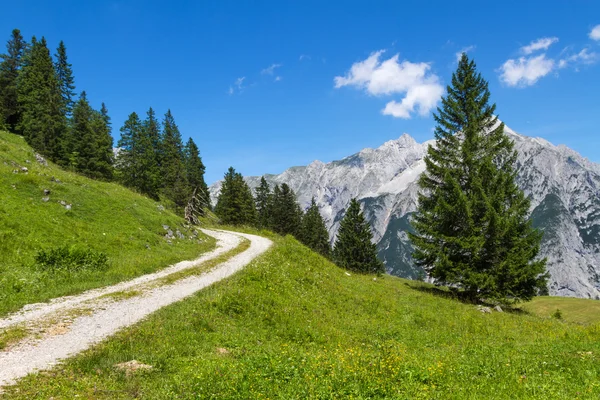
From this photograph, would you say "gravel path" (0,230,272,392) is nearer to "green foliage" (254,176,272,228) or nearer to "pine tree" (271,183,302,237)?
"pine tree" (271,183,302,237)

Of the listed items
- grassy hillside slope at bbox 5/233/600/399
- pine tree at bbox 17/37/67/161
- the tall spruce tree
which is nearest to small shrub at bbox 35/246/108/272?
grassy hillside slope at bbox 5/233/600/399

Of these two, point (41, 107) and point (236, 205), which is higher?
point (41, 107)

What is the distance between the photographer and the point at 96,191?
2889 cm

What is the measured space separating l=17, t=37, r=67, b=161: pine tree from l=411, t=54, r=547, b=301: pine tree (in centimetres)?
5287

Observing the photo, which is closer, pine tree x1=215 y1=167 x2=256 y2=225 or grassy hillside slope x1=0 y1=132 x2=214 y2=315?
grassy hillside slope x1=0 y1=132 x2=214 y2=315

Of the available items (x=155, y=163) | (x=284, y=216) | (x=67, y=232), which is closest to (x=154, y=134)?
(x=155, y=163)

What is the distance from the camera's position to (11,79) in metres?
63.8

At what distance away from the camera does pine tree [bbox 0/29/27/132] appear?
60.3 meters

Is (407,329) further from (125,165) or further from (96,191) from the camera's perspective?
(125,165)

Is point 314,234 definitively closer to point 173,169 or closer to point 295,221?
point 295,221

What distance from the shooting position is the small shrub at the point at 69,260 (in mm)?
16734

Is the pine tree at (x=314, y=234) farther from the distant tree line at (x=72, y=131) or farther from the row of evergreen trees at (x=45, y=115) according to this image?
the row of evergreen trees at (x=45, y=115)

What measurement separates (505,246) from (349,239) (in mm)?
35435

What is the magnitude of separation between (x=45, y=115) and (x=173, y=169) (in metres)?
26.3
